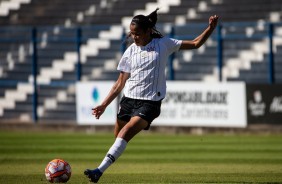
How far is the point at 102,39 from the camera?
94.4ft

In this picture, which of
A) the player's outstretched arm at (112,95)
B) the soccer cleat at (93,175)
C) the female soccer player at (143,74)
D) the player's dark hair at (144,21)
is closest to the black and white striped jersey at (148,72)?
the female soccer player at (143,74)

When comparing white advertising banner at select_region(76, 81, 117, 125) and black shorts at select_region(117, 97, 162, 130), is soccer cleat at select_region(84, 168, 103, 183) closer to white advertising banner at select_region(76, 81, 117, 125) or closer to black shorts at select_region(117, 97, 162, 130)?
black shorts at select_region(117, 97, 162, 130)

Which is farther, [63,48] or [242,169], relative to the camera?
[63,48]

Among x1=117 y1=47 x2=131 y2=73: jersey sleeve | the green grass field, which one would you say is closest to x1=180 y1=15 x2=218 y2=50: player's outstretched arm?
x1=117 y1=47 x2=131 y2=73: jersey sleeve

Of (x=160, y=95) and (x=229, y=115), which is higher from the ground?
(x=160, y=95)

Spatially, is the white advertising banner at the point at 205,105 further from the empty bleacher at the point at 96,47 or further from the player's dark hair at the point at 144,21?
the player's dark hair at the point at 144,21

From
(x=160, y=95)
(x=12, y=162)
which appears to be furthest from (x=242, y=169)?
(x=12, y=162)

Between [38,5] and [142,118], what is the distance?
80.8ft

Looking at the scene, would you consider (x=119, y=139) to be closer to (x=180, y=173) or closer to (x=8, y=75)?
(x=180, y=173)

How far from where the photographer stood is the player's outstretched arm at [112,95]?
1162 centimetres

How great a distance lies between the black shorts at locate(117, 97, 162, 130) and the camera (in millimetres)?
11398

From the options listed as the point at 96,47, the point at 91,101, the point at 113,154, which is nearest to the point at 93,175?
the point at 113,154

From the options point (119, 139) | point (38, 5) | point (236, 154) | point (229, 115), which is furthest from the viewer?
point (38, 5)

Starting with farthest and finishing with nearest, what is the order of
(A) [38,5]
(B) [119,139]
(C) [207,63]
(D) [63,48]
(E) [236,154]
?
(A) [38,5]
(D) [63,48]
(C) [207,63]
(E) [236,154]
(B) [119,139]
